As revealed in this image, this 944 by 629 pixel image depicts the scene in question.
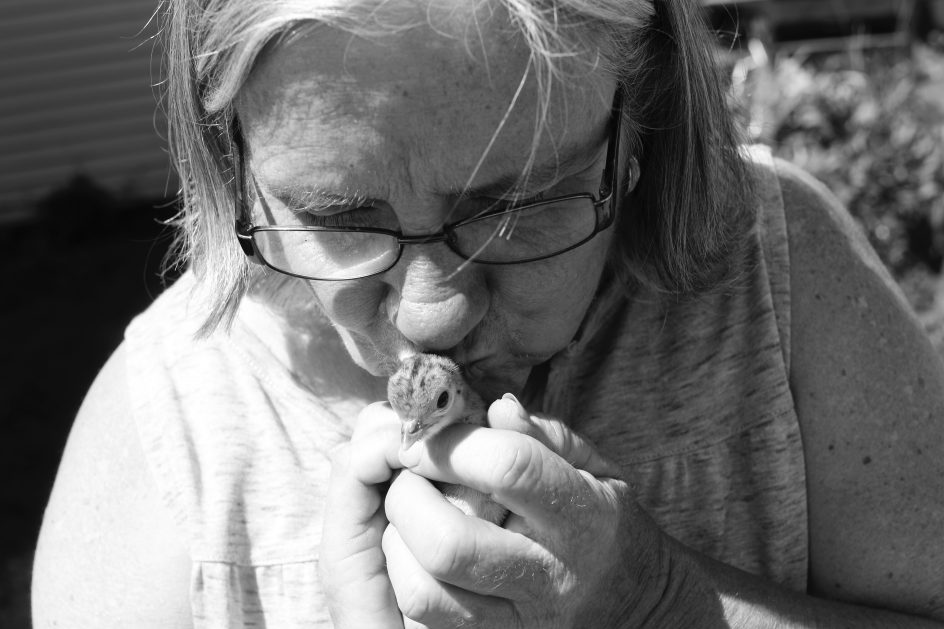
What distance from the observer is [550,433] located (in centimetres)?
186

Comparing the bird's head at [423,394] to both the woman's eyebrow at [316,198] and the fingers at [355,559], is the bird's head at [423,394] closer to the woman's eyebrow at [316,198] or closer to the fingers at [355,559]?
the fingers at [355,559]

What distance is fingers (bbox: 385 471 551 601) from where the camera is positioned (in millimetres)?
1716

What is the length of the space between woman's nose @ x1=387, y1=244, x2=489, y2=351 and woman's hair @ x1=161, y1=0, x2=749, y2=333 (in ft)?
1.06

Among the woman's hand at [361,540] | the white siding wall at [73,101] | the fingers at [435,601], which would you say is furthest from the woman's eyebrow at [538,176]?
the white siding wall at [73,101]

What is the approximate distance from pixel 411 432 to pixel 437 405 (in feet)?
0.26

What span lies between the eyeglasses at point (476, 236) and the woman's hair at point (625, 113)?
0.12m

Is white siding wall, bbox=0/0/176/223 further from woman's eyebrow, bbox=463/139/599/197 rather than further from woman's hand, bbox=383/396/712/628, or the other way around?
woman's eyebrow, bbox=463/139/599/197

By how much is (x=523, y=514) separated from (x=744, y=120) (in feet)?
3.63

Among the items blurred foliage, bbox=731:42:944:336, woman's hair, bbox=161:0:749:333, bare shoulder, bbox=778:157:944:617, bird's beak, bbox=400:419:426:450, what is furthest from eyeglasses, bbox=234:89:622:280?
blurred foliage, bbox=731:42:944:336

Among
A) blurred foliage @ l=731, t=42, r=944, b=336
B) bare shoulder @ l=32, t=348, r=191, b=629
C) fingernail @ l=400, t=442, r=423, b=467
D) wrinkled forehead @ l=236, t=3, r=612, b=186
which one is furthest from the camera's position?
blurred foliage @ l=731, t=42, r=944, b=336

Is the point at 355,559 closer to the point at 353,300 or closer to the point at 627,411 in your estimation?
the point at 353,300

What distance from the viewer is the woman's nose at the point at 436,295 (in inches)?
66.9

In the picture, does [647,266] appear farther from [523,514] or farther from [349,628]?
[349,628]

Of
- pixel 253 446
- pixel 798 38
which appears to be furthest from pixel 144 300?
pixel 253 446
